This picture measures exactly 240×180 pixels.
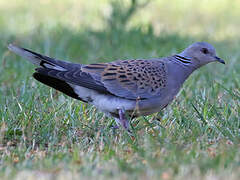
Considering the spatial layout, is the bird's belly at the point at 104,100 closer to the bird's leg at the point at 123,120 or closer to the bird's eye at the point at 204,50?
the bird's leg at the point at 123,120

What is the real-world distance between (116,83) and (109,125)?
0.40 meters

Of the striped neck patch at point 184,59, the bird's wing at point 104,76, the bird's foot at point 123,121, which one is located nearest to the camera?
the bird's foot at point 123,121

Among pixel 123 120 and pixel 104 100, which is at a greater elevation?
pixel 104 100

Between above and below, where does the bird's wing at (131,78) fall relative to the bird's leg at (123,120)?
above

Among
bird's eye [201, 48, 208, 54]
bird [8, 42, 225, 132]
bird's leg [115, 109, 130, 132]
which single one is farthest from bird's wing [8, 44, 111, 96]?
bird's eye [201, 48, 208, 54]

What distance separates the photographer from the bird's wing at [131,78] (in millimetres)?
4738

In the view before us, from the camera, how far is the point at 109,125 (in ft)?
15.9

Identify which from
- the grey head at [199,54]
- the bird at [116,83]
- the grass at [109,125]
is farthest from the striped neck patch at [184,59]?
the grass at [109,125]

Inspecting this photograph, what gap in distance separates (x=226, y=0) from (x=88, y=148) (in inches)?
391

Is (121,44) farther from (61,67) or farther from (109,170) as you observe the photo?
(109,170)

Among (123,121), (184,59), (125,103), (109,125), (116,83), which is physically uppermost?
(184,59)

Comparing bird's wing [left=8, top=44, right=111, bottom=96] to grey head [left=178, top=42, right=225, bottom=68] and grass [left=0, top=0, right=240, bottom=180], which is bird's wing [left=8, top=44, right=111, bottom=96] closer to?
grass [left=0, top=0, right=240, bottom=180]

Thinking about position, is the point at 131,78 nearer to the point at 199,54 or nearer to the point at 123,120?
the point at 123,120

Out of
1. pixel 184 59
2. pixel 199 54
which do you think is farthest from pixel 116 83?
pixel 199 54
